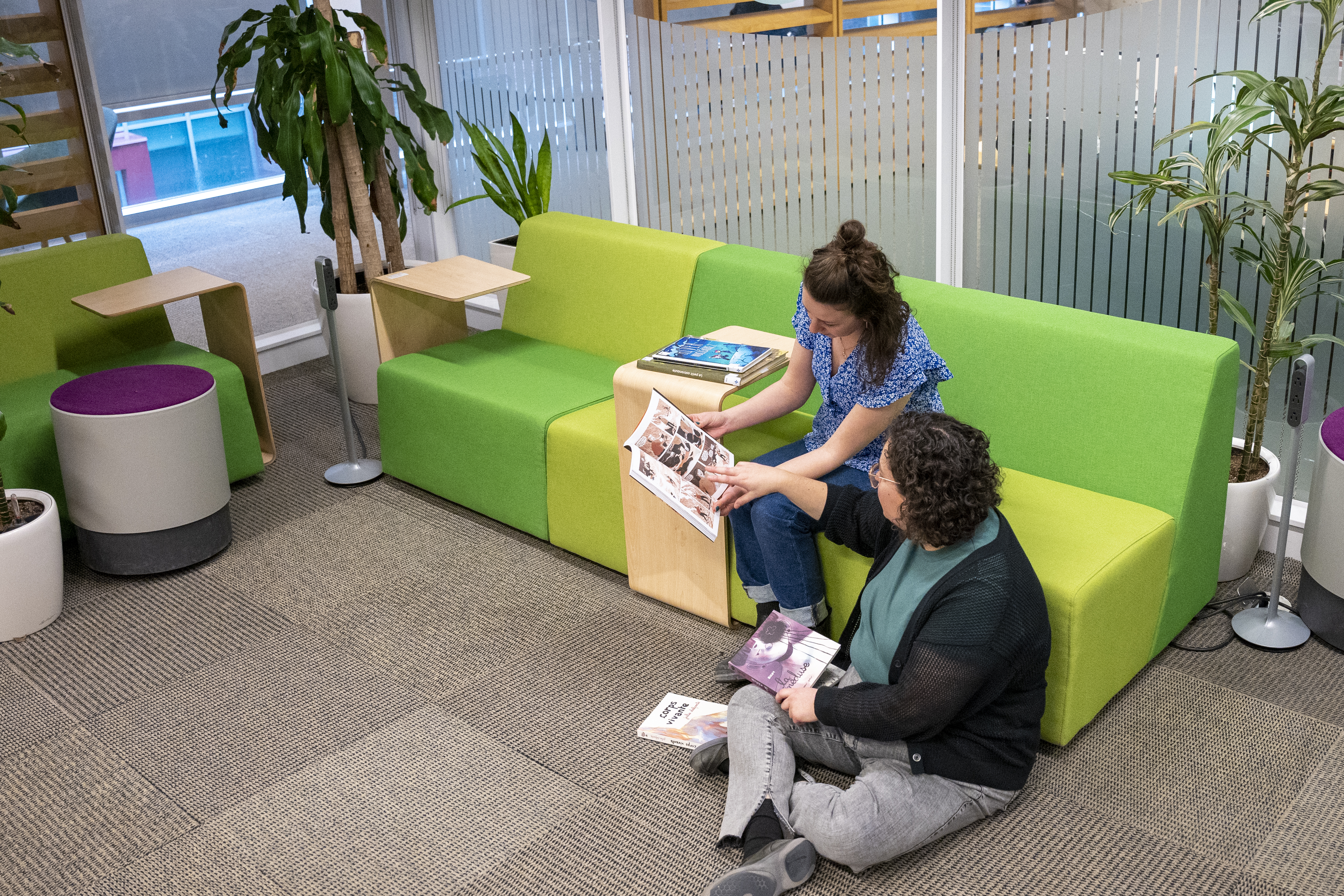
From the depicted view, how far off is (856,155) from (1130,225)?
1010 mm

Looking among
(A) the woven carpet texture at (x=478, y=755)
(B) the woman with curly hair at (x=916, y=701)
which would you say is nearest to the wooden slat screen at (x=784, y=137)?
(A) the woven carpet texture at (x=478, y=755)

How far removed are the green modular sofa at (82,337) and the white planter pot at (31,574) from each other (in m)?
0.52

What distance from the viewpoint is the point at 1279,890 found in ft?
7.82

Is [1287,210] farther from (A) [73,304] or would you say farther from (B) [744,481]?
(A) [73,304]

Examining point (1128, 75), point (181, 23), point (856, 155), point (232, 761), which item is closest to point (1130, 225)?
point (1128, 75)

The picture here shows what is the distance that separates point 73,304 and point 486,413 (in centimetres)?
164

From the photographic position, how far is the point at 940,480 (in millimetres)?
2293

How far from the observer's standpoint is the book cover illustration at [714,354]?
3234 mm

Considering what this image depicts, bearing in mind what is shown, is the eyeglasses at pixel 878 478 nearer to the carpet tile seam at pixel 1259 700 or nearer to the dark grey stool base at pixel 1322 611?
the carpet tile seam at pixel 1259 700

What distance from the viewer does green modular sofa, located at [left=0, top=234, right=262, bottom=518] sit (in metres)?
4.26

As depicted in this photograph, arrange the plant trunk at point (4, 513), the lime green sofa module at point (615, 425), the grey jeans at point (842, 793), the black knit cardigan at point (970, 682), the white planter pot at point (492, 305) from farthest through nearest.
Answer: the white planter pot at point (492, 305)
the lime green sofa module at point (615, 425)
the plant trunk at point (4, 513)
the grey jeans at point (842, 793)
the black knit cardigan at point (970, 682)

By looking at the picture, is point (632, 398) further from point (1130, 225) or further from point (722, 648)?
point (1130, 225)

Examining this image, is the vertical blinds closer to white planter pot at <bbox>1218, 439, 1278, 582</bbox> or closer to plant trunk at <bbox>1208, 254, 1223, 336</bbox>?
plant trunk at <bbox>1208, 254, 1223, 336</bbox>

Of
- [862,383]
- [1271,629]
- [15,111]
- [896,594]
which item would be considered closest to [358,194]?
[15,111]
